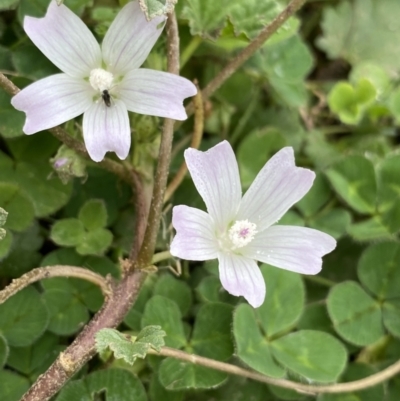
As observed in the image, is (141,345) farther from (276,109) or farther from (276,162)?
(276,109)

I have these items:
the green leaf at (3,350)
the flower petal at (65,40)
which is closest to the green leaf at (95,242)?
the green leaf at (3,350)

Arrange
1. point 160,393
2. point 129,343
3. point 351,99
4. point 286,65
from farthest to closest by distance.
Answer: point 351,99 < point 286,65 < point 160,393 < point 129,343

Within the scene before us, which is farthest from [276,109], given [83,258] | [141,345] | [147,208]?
[141,345]

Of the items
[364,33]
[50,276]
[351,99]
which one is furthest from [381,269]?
[364,33]

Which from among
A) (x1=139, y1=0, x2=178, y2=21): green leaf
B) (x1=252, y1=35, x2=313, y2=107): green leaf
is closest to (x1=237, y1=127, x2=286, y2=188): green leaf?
(x1=252, y1=35, x2=313, y2=107): green leaf

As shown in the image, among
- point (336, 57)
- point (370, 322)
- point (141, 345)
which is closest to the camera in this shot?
point (141, 345)

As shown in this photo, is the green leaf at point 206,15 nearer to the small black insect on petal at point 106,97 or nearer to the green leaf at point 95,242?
the small black insect on petal at point 106,97

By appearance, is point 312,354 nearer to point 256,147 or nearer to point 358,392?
point 358,392
